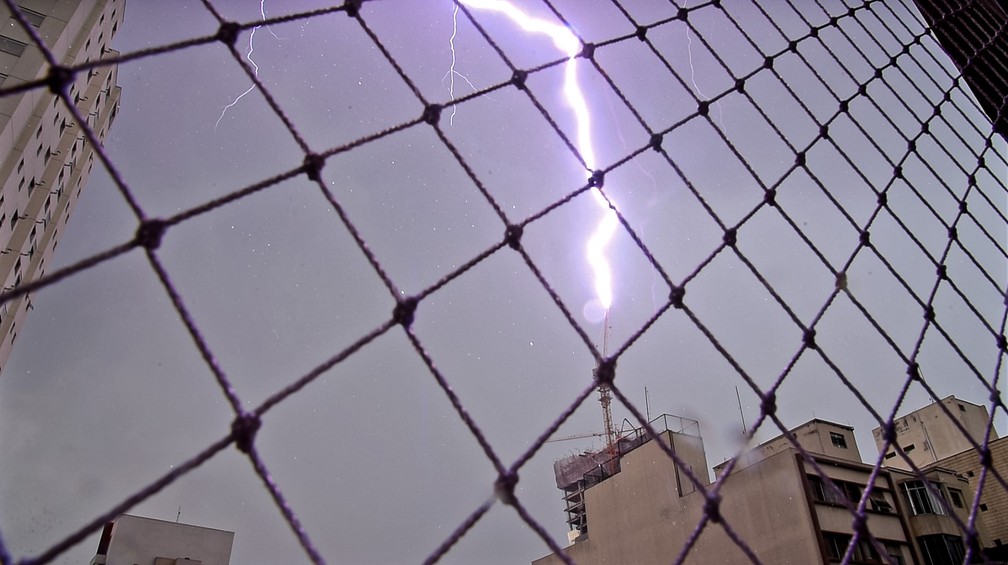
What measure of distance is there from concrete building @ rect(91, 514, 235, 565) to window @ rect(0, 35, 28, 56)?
12.3 metres

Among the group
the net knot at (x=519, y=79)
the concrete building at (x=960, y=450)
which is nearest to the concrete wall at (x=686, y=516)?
the concrete building at (x=960, y=450)

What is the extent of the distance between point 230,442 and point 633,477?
1594 cm

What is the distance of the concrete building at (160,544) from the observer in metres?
17.7

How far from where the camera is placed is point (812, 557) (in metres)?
11.8

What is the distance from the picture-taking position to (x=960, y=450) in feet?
62.5

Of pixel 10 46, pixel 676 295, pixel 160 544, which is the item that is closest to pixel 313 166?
pixel 676 295

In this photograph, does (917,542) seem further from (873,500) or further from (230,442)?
(230,442)

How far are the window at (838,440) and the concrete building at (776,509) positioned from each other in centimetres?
3

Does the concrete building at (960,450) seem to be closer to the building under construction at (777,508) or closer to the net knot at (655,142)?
the building under construction at (777,508)

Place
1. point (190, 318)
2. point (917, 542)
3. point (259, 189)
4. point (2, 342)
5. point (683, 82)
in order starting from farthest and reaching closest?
point (2, 342) → point (917, 542) → point (683, 82) → point (259, 189) → point (190, 318)

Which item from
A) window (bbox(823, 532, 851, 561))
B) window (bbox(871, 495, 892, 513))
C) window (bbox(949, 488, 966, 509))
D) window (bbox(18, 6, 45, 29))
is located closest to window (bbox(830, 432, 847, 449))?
window (bbox(871, 495, 892, 513))

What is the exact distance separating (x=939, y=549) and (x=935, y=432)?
787 centimetres

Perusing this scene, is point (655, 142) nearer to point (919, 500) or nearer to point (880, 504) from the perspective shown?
point (880, 504)

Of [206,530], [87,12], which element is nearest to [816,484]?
[206,530]
